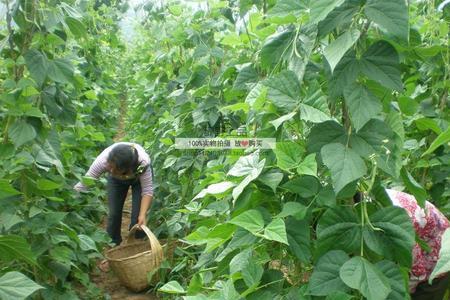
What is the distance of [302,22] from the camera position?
1291 millimetres

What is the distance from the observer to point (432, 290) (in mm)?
2043

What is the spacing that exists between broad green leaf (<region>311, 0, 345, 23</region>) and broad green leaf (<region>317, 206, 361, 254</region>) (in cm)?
46

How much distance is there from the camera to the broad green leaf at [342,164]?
3.62ft

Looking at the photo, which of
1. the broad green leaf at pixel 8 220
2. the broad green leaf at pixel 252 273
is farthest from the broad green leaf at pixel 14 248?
the broad green leaf at pixel 252 273

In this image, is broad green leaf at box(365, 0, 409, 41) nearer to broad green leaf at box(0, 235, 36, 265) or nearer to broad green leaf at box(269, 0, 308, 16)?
broad green leaf at box(269, 0, 308, 16)

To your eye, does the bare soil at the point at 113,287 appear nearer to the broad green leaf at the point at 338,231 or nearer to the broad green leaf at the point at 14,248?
the broad green leaf at the point at 14,248

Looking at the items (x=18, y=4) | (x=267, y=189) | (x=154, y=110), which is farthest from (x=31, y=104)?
(x=154, y=110)

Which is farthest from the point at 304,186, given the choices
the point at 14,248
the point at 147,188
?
the point at 147,188

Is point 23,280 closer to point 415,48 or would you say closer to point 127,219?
point 415,48

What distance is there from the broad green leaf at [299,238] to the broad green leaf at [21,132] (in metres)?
1.29

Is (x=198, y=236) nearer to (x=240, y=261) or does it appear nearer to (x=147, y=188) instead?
(x=240, y=261)

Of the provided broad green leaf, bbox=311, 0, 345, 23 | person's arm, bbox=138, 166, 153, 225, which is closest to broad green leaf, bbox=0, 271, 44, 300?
broad green leaf, bbox=311, 0, 345, 23

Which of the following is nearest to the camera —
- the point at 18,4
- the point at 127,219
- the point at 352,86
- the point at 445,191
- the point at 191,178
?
the point at 352,86

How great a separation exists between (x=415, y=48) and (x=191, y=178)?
7.25 feet
